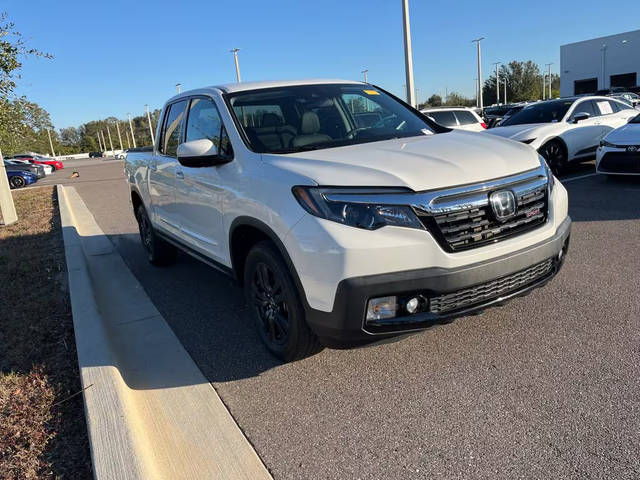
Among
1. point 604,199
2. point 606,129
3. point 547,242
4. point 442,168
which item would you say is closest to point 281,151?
point 442,168

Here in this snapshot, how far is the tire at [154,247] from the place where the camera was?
19.3 ft

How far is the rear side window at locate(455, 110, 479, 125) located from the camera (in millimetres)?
13711

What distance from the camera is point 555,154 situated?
390 inches

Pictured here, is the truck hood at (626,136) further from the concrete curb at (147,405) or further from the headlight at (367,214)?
the concrete curb at (147,405)

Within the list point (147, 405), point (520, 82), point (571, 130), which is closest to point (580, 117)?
point (571, 130)

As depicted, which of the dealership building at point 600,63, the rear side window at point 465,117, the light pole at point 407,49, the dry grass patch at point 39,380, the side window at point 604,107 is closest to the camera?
the dry grass patch at point 39,380

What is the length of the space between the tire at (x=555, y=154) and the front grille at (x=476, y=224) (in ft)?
24.4

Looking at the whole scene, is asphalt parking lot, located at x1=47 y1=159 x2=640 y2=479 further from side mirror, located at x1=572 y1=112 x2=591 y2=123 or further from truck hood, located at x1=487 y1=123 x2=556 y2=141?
side mirror, located at x1=572 y1=112 x2=591 y2=123

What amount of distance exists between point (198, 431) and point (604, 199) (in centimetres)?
717

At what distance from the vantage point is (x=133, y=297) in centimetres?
512

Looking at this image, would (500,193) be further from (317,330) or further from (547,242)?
(317,330)

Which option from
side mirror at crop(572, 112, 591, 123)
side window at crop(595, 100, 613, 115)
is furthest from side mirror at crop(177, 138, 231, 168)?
side window at crop(595, 100, 613, 115)

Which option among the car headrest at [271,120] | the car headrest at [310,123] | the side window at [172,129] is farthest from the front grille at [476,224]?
the side window at [172,129]

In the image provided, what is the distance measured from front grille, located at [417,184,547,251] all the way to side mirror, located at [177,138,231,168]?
1603 mm
